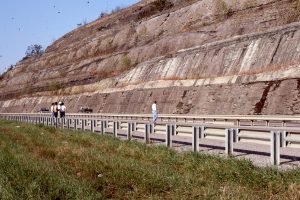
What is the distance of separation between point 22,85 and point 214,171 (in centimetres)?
10083

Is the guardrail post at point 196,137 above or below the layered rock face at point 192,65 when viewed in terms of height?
below

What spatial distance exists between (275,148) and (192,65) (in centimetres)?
3440

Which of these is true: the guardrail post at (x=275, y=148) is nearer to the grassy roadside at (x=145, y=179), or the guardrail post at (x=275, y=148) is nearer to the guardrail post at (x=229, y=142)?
the grassy roadside at (x=145, y=179)

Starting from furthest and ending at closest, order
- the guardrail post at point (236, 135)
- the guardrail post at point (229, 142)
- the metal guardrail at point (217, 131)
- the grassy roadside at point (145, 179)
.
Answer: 1. the guardrail post at point (236, 135)
2. the guardrail post at point (229, 142)
3. the metal guardrail at point (217, 131)
4. the grassy roadside at point (145, 179)

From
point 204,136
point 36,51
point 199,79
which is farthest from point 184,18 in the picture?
point 36,51

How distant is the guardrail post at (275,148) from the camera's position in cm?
1203

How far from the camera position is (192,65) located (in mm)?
46219

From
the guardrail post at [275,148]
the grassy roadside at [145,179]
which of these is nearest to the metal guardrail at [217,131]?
the guardrail post at [275,148]

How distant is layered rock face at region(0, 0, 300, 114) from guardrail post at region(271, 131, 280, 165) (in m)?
18.2

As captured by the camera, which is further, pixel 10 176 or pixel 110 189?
pixel 10 176

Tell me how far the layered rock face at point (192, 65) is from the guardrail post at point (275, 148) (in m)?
18.2

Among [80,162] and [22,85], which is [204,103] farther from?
[22,85]

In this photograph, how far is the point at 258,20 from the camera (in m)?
47.3

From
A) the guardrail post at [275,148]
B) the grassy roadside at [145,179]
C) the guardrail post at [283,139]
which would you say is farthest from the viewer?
the guardrail post at [283,139]
